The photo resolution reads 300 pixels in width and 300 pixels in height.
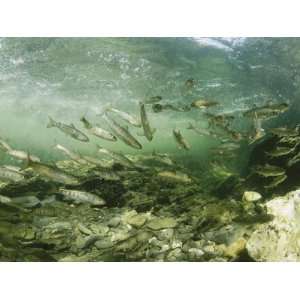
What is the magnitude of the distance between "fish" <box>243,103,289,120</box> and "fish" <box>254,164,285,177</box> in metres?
0.50

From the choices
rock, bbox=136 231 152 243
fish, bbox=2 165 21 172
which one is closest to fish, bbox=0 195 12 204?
fish, bbox=2 165 21 172

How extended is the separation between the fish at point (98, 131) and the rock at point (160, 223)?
36.2 inches

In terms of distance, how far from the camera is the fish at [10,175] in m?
Answer: 5.02

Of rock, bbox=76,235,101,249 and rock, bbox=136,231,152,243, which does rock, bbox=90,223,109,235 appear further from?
rock, bbox=136,231,152,243

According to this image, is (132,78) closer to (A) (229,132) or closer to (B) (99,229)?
(A) (229,132)

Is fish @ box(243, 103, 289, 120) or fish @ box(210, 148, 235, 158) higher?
fish @ box(243, 103, 289, 120)

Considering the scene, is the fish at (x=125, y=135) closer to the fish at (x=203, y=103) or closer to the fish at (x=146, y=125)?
the fish at (x=146, y=125)

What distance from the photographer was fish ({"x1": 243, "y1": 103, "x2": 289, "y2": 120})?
510 centimetres
